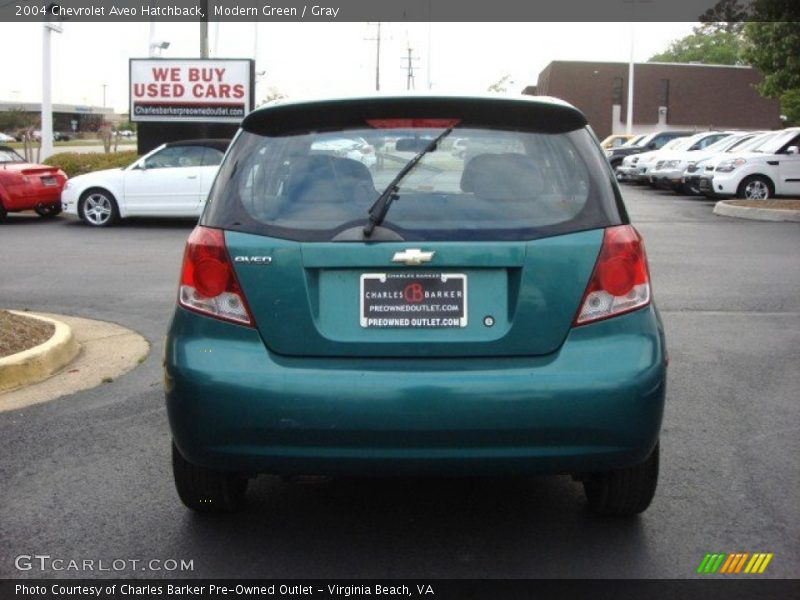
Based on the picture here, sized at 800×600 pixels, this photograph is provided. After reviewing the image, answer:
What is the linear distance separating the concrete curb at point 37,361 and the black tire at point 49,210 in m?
12.4

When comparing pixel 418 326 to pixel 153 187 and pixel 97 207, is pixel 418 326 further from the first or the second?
pixel 97 207

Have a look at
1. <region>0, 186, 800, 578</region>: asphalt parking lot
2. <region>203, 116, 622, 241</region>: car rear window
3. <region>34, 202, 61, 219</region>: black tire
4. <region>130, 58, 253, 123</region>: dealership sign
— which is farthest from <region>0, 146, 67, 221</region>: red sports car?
<region>203, 116, 622, 241</region>: car rear window

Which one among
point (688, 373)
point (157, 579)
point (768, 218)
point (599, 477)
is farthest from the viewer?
point (768, 218)

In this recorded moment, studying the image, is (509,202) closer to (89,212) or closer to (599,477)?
(599,477)

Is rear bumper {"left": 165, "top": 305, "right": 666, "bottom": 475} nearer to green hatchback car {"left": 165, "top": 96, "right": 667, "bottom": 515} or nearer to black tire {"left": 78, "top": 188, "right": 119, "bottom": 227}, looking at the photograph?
green hatchback car {"left": 165, "top": 96, "right": 667, "bottom": 515}

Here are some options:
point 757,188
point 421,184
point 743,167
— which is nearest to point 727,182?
point 743,167

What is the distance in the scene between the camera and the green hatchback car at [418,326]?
11.9 feet

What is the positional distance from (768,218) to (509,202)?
16968mm

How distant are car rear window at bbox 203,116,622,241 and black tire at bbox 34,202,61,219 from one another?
16.2 metres

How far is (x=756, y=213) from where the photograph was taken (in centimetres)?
1997

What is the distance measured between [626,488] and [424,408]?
1076 mm

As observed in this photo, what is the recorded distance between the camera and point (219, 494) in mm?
4305

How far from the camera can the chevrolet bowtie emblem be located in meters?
3.70

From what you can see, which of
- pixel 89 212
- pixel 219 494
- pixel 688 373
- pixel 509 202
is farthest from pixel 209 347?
pixel 89 212
